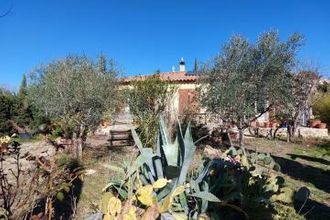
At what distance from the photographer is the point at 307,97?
63.8ft

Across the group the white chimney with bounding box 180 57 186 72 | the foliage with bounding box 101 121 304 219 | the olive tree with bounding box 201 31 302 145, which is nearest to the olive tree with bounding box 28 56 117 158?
the olive tree with bounding box 201 31 302 145

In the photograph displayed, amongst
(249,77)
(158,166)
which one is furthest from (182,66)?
(158,166)

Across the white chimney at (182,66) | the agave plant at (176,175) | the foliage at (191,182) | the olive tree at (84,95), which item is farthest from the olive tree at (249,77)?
the white chimney at (182,66)

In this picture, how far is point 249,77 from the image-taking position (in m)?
13.7

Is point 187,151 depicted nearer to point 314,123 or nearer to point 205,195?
point 205,195

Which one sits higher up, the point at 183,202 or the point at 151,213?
the point at 151,213

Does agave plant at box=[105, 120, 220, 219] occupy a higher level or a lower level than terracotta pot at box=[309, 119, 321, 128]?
lower

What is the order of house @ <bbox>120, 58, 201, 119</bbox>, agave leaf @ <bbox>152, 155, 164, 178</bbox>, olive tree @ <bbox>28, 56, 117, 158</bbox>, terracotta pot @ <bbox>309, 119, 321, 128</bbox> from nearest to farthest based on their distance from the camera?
1. agave leaf @ <bbox>152, 155, 164, 178</bbox>
2. house @ <bbox>120, 58, 201, 119</bbox>
3. olive tree @ <bbox>28, 56, 117, 158</bbox>
4. terracotta pot @ <bbox>309, 119, 321, 128</bbox>

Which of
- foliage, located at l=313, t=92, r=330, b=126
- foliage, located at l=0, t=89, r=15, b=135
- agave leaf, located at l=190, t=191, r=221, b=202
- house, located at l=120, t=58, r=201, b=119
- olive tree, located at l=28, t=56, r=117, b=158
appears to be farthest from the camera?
foliage, located at l=313, t=92, r=330, b=126

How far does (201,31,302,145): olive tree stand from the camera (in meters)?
13.5

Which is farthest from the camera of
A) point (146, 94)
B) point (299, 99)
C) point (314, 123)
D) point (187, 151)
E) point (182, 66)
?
point (182, 66)

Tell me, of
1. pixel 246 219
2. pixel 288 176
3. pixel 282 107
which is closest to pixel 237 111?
pixel 282 107

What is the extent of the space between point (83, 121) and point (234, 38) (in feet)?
19.3

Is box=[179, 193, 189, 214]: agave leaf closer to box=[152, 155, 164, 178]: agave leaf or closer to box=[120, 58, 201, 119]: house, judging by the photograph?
box=[152, 155, 164, 178]: agave leaf
